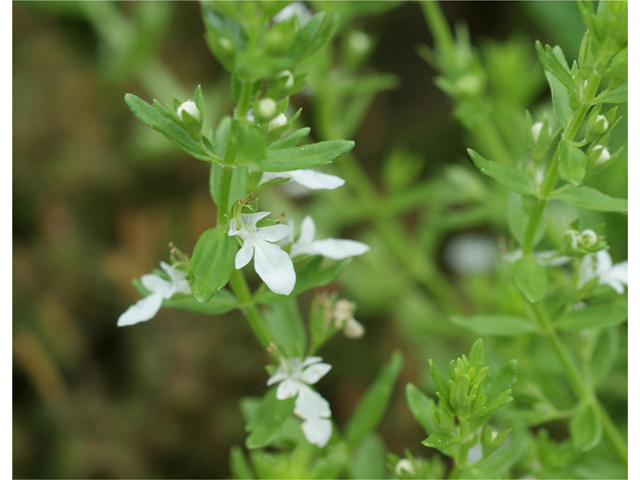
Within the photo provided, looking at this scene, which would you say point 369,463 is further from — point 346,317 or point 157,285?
point 157,285

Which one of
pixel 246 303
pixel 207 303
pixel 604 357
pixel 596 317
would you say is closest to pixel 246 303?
pixel 246 303

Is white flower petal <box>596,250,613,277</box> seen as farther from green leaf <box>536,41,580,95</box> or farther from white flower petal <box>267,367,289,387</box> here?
white flower petal <box>267,367,289,387</box>

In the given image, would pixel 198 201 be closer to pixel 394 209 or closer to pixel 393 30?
pixel 394 209

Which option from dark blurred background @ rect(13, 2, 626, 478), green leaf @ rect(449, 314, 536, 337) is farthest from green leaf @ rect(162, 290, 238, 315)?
dark blurred background @ rect(13, 2, 626, 478)

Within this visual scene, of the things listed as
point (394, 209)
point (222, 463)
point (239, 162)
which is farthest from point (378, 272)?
point (239, 162)

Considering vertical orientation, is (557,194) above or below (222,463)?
above
